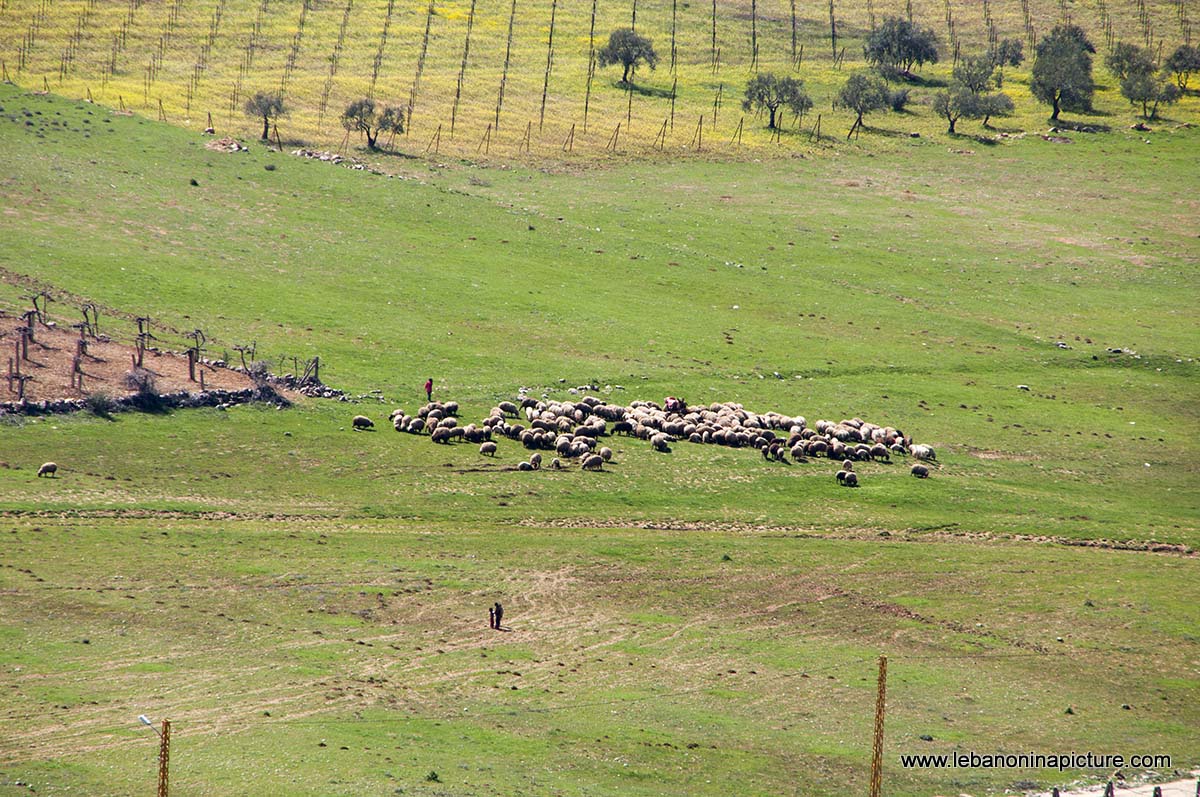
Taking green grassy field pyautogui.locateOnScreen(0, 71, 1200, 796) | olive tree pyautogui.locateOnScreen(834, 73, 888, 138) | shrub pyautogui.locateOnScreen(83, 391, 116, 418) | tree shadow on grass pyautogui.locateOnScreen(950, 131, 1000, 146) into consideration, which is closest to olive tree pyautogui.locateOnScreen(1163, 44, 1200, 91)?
tree shadow on grass pyautogui.locateOnScreen(950, 131, 1000, 146)

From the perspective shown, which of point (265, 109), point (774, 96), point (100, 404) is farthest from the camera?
point (774, 96)

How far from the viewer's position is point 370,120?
10550cm

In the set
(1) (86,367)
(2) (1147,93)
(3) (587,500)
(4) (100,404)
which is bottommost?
(3) (587,500)

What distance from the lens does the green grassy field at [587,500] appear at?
3356cm

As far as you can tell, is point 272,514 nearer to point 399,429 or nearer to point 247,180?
point 399,429

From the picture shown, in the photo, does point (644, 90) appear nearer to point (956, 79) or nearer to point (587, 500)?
point (956, 79)

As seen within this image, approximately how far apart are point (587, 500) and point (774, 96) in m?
79.0

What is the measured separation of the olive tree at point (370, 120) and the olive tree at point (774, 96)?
31806 millimetres

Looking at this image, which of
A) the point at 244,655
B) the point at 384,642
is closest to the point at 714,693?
the point at 384,642

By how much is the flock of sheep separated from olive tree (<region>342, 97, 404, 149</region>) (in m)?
47.8

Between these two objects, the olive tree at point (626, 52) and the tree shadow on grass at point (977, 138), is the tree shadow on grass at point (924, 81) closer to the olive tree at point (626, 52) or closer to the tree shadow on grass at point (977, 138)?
the tree shadow on grass at point (977, 138)

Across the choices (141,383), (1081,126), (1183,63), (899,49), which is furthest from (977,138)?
(141,383)

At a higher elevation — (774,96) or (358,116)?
(774,96)

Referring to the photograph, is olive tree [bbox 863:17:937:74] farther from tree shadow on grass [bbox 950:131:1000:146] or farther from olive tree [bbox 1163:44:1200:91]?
olive tree [bbox 1163:44:1200:91]
